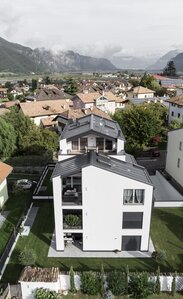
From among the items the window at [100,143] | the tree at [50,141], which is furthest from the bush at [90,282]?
the tree at [50,141]

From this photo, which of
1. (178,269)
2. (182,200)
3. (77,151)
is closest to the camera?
(178,269)

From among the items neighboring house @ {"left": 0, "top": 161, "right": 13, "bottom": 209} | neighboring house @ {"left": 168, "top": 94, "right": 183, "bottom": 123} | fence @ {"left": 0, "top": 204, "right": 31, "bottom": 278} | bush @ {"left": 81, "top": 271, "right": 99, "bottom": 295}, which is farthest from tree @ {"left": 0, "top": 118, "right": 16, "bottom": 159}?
neighboring house @ {"left": 168, "top": 94, "right": 183, "bottom": 123}

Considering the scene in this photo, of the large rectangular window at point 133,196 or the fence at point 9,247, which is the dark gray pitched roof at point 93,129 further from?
the fence at point 9,247

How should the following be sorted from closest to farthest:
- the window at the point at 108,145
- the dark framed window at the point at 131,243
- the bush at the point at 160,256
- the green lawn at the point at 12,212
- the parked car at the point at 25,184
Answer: the bush at the point at 160,256 < the dark framed window at the point at 131,243 < the green lawn at the point at 12,212 < the window at the point at 108,145 < the parked car at the point at 25,184

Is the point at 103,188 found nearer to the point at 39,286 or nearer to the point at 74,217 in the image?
the point at 74,217

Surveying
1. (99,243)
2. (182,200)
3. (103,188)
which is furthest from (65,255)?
(182,200)

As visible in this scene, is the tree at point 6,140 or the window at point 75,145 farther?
the tree at point 6,140

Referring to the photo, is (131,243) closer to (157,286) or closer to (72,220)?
(157,286)

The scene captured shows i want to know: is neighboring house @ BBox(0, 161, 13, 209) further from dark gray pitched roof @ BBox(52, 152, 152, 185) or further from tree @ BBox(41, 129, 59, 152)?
tree @ BBox(41, 129, 59, 152)
